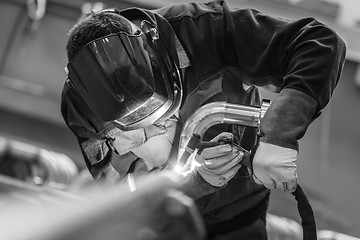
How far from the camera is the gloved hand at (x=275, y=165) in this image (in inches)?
44.6

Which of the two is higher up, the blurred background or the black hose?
the black hose

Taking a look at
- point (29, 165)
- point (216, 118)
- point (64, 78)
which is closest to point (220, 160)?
point (216, 118)

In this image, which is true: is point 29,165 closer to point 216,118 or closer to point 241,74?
point 241,74

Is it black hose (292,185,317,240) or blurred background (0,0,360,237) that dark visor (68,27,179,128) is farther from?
blurred background (0,0,360,237)

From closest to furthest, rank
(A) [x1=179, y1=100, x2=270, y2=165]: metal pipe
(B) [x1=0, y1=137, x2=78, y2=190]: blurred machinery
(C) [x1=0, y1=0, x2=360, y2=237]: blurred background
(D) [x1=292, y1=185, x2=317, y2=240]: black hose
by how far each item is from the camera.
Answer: (D) [x1=292, y1=185, x2=317, y2=240]: black hose
(A) [x1=179, y1=100, x2=270, y2=165]: metal pipe
(B) [x1=0, y1=137, x2=78, y2=190]: blurred machinery
(C) [x1=0, y1=0, x2=360, y2=237]: blurred background

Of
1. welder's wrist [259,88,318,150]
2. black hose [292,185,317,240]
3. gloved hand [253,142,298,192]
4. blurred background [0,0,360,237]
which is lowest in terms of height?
blurred background [0,0,360,237]

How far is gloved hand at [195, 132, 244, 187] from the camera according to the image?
1167 mm

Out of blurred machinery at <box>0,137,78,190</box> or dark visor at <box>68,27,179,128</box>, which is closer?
dark visor at <box>68,27,179,128</box>

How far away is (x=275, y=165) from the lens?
3.71 ft

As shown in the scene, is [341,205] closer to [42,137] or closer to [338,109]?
[338,109]

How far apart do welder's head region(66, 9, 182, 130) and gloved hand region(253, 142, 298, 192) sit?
0.27 meters

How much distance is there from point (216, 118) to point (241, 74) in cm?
25

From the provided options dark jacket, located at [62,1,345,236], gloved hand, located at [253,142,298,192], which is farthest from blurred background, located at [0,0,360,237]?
gloved hand, located at [253,142,298,192]

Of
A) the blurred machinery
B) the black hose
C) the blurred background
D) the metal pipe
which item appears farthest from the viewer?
the blurred background
